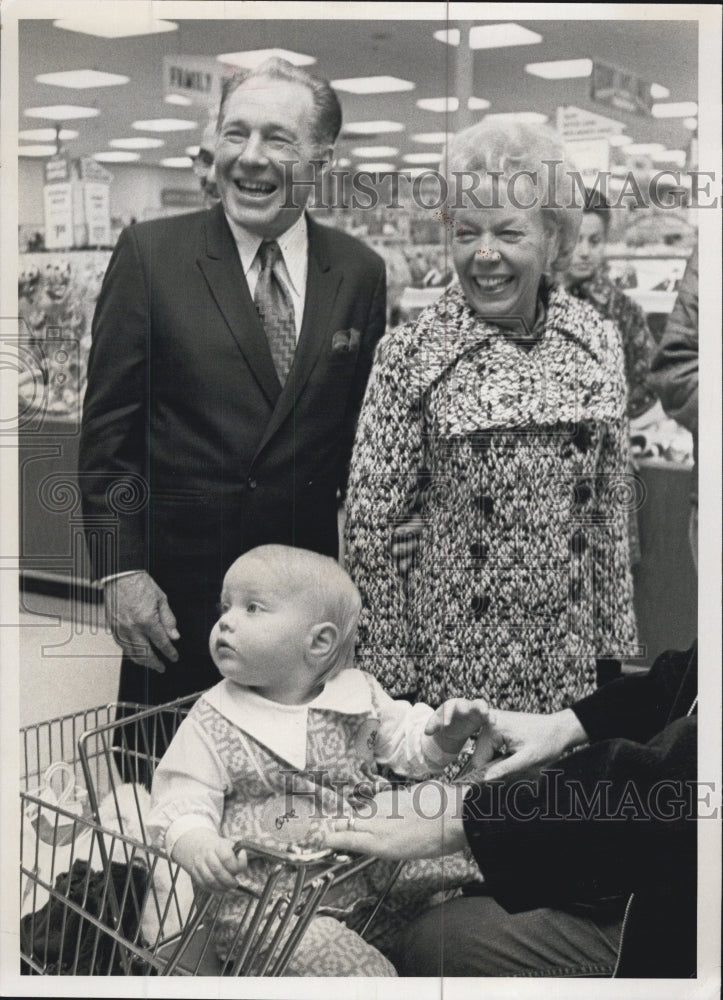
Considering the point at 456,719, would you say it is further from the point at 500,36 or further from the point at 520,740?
the point at 500,36

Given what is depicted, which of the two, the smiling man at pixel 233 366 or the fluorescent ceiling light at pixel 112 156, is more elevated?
the fluorescent ceiling light at pixel 112 156

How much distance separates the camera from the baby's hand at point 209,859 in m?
3.29

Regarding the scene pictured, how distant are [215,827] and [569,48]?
2.01m

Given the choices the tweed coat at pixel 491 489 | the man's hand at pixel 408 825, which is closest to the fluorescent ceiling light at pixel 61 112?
the tweed coat at pixel 491 489

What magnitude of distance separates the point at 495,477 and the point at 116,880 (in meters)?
1.34

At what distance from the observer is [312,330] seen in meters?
3.36

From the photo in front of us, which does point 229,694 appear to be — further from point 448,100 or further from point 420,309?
point 448,100

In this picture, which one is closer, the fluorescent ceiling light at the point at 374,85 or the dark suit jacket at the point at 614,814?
the fluorescent ceiling light at the point at 374,85

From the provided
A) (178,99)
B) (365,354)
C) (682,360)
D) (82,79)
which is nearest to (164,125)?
(178,99)

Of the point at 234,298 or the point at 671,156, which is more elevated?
the point at 671,156

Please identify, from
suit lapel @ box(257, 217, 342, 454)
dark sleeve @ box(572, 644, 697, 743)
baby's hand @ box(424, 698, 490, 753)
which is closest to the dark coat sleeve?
dark sleeve @ box(572, 644, 697, 743)

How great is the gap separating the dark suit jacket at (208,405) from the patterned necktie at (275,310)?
0.08ft

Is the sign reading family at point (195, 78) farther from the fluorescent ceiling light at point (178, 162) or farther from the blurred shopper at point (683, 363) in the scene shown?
the blurred shopper at point (683, 363)

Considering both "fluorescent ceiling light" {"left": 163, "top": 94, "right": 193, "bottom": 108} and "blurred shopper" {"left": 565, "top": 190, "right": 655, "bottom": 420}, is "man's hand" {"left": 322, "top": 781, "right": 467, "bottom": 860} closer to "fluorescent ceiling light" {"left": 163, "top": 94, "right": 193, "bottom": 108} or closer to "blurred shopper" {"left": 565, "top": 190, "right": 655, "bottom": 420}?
"blurred shopper" {"left": 565, "top": 190, "right": 655, "bottom": 420}
